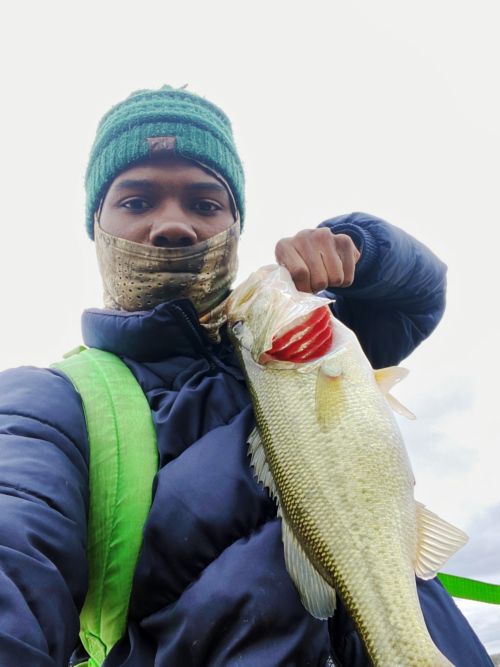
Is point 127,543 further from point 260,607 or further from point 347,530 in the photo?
point 347,530

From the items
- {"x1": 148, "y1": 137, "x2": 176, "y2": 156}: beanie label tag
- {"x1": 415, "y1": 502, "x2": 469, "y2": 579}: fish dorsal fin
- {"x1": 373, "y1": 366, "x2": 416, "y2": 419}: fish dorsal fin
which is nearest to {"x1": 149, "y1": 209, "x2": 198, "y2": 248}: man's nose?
{"x1": 148, "y1": 137, "x2": 176, "y2": 156}: beanie label tag

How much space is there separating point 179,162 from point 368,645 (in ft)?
7.80

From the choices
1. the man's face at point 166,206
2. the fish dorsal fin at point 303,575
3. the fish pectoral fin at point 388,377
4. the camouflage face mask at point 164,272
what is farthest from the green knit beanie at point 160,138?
the fish dorsal fin at point 303,575

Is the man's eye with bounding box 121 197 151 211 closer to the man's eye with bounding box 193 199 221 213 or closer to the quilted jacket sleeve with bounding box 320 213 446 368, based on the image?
the man's eye with bounding box 193 199 221 213

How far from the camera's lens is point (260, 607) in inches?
63.0

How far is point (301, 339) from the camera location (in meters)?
2.24

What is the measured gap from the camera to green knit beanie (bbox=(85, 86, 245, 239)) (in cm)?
316

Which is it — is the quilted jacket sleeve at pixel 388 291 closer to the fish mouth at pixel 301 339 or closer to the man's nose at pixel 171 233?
the fish mouth at pixel 301 339

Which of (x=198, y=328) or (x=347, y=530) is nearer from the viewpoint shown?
(x=347, y=530)

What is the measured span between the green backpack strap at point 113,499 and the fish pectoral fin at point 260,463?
0.32 metres

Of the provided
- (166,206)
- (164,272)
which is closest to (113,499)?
(164,272)

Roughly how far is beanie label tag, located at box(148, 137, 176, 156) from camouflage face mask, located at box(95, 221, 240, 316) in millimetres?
550

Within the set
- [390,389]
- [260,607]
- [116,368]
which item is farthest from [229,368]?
[260,607]

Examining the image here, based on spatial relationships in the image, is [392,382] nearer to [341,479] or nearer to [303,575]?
[341,479]
